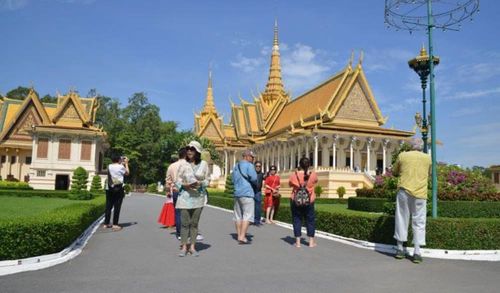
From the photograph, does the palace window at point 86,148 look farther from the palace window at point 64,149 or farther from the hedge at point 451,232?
the hedge at point 451,232

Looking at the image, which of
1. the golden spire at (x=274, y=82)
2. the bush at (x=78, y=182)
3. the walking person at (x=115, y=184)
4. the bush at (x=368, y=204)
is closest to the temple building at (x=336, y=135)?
the golden spire at (x=274, y=82)

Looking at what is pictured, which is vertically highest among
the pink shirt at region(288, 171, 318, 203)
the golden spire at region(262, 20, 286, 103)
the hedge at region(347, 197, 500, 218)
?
the golden spire at region(262, 20, 286, 103)

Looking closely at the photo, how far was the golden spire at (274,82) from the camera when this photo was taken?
5706 centimetres

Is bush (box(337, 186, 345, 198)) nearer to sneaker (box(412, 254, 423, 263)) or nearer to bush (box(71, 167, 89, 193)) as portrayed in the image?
bush (box(71, 167, 89, 193))

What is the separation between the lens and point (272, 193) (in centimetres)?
1222

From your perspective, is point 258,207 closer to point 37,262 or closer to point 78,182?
point 37,262

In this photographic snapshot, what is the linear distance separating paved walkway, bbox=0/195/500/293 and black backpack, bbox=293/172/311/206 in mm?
871

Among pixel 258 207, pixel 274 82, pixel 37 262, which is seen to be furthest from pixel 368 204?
pixel 274 82

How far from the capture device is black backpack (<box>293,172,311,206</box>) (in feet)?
26.4

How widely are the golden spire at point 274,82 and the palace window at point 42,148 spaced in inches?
1095

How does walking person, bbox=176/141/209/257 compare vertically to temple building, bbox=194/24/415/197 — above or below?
below

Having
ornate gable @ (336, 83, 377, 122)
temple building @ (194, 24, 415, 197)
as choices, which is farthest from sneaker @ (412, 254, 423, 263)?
ornate gable @ (336, 83, 377, 122)

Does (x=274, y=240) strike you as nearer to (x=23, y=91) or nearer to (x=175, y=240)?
(x=175, y=240)

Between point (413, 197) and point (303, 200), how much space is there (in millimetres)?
2011
